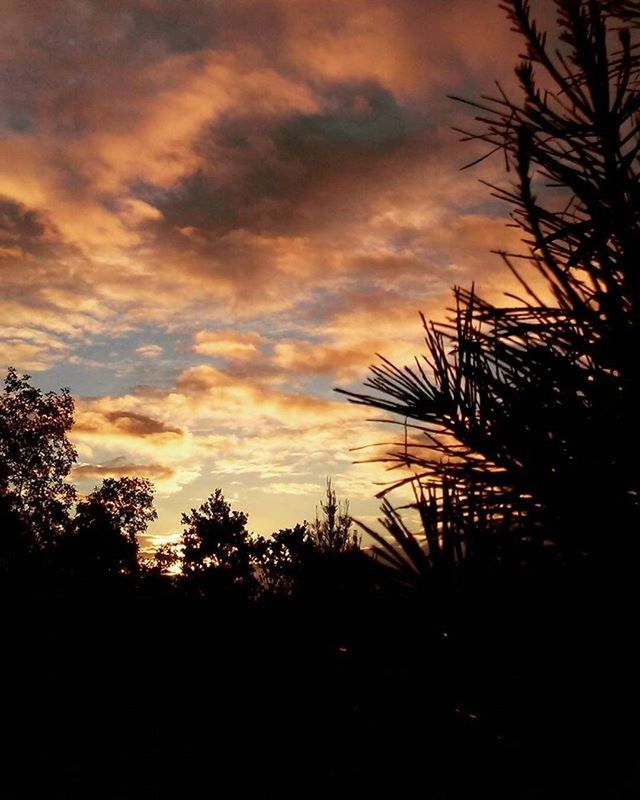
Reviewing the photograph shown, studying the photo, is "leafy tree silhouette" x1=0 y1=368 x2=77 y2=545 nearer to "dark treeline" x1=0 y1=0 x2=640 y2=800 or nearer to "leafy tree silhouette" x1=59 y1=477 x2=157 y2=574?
"leafy tree silhouette" x1=59 y1=477 x2=157 y2=574

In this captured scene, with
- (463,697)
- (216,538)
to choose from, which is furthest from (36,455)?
(463,697)

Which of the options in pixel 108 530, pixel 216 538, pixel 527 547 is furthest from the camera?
pixel 216 538

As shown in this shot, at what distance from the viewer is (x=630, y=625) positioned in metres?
1.33

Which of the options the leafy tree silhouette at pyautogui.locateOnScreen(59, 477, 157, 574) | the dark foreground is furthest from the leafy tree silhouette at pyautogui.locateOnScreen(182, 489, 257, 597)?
the dark foreground

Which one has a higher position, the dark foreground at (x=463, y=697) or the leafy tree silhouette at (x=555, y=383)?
the leafy tree silhouette at (x=555, y=383)

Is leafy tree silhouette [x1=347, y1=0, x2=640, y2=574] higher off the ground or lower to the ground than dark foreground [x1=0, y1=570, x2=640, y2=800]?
higher

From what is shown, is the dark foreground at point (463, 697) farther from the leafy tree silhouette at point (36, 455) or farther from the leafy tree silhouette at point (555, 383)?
the leafy tree silhouette at point (36, 455)

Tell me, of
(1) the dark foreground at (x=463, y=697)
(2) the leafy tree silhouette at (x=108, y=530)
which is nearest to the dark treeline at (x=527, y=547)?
(1) the dark foreground at (x=463, y=697)

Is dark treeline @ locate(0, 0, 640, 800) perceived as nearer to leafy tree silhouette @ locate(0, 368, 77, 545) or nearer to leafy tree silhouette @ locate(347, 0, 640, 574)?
leafy tree silhouette @ locate(347, 0, 640, 574)

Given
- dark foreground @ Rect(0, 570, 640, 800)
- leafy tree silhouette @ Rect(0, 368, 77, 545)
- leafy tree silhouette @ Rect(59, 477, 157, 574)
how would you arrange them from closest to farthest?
1. dark foreground @ Rect(0, 570, 640, 800)
2. leafy tree silhouette @ Rect(59, 477, 157, 574)
3. leafy tree silhouette @ Rect(0, 368, 77, 545)

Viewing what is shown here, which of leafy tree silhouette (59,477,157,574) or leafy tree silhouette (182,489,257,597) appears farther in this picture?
leafy tree silhouette (182,489,257,597)

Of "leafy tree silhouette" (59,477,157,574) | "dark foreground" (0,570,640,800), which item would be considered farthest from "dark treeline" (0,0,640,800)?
"leafy tree silhouette" (59,477,157,574)

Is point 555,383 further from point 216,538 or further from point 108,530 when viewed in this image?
point 216,538

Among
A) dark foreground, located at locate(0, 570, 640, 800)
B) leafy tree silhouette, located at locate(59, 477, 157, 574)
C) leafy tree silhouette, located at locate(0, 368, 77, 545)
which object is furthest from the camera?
leafy tree silhouette, located at locate(0, 368, 77, 545)
